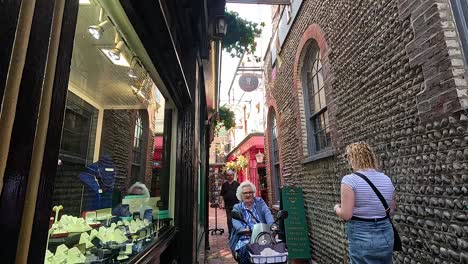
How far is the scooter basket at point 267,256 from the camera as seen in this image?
2820mm

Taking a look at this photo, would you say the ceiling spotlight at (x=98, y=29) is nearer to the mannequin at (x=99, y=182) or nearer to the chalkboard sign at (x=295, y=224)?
the mannequin at (x=99, y=182)

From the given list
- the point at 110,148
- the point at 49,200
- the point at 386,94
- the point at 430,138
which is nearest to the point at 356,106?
the point at 386,94

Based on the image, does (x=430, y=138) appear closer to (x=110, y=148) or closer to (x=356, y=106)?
(x=356, y=106)

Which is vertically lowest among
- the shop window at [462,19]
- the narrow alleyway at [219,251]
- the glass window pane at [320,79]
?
the narrow alleyway at [219,251]

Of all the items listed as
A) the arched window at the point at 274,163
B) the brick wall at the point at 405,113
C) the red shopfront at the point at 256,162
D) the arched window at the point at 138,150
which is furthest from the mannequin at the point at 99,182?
the red shopfront at the point at 256,162

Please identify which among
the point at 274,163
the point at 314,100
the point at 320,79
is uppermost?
the point at 320,79

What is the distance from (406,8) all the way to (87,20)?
3063mm

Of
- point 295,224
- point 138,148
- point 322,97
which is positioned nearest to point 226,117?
point 322,97

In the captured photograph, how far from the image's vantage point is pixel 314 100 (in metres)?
6.42

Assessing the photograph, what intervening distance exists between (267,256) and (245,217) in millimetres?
621

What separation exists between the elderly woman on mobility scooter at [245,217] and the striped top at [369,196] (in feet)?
3.67

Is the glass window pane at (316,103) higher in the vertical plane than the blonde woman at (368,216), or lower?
higher

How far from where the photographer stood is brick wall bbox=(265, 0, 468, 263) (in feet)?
7.96

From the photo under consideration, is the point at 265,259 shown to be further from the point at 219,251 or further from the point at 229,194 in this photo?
the point at 229,194
